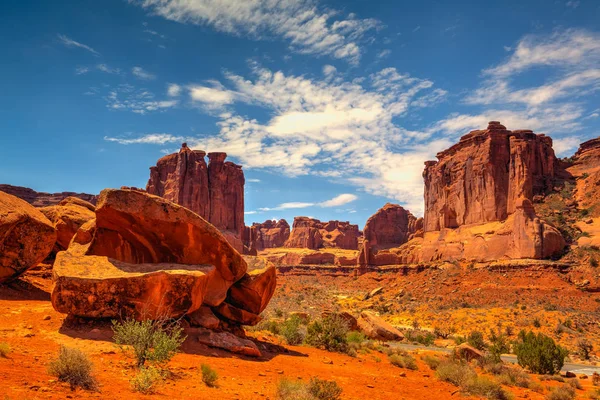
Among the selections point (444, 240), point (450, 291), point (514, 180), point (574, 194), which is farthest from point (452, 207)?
point (450, 291)

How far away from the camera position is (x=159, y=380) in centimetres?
744

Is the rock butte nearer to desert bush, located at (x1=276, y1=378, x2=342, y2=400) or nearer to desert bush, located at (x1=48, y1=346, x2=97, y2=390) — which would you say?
desert bush, located at (x1=48, y1=346, x2=97, y2=390)

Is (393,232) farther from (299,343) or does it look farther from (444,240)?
(299,343)

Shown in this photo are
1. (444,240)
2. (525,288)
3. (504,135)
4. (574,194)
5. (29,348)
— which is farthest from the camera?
(444,240)

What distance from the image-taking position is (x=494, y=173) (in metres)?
52.3

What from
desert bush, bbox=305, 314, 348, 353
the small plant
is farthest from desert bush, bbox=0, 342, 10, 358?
desert bush, bbox=305, 314, 348, 353

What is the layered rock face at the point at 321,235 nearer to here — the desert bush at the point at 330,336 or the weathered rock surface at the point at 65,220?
the weathered rock surface at the point at 65,220

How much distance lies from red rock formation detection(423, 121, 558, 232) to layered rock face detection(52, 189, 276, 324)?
4461cm

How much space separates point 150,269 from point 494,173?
50669 millimetres

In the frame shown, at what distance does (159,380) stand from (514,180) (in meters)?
52.3

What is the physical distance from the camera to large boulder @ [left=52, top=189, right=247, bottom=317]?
402 inches

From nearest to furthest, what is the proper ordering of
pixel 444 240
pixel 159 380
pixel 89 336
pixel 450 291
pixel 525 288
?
pixel 159 380, pixel 89 336, pixel 525 288, pixel 450 291, pixel 444 240

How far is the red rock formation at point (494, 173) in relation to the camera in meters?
50.0

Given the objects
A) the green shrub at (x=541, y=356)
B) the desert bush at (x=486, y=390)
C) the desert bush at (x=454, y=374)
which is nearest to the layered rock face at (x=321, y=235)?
the green shrub at (x=541, y=356)
